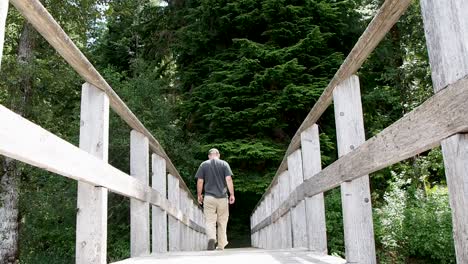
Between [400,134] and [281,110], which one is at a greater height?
[281,110]

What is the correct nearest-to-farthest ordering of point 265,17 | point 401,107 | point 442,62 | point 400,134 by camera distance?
point 442,62, point 400,134, point 401,107, point 265,17

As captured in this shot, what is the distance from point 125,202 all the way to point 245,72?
5.12 metres

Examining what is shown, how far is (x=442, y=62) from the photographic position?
1.42 meters

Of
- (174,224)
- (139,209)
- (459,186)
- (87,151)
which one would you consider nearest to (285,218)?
(174,224)

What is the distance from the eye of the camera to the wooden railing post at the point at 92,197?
8.03 ft

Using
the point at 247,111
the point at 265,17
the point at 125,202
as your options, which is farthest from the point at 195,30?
the point at 125,202

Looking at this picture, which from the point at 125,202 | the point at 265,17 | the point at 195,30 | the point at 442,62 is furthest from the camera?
the point at 195,30

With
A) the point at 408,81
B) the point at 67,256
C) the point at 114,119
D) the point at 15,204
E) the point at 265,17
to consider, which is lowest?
the point at 67,256

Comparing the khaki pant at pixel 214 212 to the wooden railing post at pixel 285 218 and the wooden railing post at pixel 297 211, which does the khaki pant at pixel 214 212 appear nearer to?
the wooden railing post at pixel 285 218

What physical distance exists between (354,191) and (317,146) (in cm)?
140

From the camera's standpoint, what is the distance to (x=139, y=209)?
395 cm

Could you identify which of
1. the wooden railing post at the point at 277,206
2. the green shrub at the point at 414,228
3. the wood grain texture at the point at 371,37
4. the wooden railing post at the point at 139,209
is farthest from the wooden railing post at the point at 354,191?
the green shrub at the point at 414,228

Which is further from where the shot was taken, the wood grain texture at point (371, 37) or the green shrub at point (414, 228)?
the green shrub at point (414, 228)

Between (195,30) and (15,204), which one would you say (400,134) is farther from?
(195,30)
